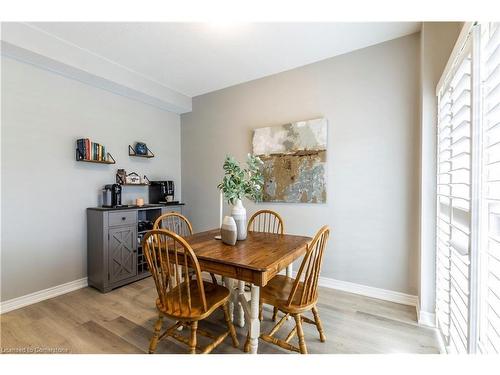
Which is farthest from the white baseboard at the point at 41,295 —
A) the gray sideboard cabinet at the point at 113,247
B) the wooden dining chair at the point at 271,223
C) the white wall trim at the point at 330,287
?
the wooden dining chair at the point at 271,223

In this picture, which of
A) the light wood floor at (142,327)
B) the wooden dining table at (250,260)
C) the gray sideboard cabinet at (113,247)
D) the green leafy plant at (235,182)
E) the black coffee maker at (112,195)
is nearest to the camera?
the wooden dining table at (250,260)

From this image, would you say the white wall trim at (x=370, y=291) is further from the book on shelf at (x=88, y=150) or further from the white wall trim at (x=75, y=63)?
the white wall trim at (x=75, y=63)

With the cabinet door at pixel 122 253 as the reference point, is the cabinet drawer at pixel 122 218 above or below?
above

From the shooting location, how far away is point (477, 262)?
1011 millimetres

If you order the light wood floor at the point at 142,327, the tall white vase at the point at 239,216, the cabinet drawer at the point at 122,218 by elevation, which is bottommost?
the light wood floor at the point at 142,327

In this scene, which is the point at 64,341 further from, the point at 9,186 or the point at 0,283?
the point at 9,186

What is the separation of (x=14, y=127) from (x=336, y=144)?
10.8 feet

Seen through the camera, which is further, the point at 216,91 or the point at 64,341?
the point at 216,91

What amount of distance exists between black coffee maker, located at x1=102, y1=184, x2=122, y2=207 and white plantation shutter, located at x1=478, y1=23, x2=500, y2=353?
10.7ft

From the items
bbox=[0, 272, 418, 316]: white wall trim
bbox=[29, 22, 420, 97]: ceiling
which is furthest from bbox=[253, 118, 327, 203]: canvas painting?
bbox=[0, 272, 418, 316]: white wall trim

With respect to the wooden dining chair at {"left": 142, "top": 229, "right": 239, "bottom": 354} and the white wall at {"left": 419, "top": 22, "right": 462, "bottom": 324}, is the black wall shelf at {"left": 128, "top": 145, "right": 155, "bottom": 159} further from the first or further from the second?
the white wall at {"left": 419, "top": 22, "right": 462, "bottom": 324}

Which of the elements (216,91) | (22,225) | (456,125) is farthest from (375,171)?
(22,225)

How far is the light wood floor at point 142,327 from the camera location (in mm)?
1645

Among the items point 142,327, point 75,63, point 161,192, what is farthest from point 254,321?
point 75,63
